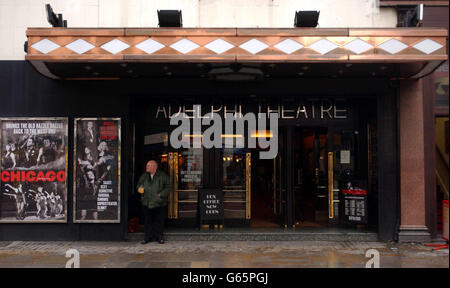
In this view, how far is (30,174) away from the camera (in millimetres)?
9430

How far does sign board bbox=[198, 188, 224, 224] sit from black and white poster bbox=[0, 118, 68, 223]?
3302 mm

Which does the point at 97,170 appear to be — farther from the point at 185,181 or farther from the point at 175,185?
the point at 185,181

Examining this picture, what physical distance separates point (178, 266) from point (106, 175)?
3.21m

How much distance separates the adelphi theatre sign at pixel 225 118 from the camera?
1026 cm

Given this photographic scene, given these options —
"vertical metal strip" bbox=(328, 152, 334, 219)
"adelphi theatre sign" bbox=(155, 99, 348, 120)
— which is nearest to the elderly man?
"adelphi theatre sign" bbox=(155, 99, 348, 120)

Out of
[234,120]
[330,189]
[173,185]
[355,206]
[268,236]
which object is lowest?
[268,236]

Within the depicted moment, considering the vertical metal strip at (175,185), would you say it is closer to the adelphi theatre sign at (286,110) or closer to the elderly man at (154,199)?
the elderly man at (154,199)

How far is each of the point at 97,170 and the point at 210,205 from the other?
2.92 meters

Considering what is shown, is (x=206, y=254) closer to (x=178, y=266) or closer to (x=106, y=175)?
(x=178, y=266)

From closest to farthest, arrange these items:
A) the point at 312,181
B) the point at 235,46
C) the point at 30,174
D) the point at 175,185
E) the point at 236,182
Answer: the point at 235,46, the point at 30,174, the point at 175,185, the point at 236,182, the point at 312,181

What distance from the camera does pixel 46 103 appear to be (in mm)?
9508

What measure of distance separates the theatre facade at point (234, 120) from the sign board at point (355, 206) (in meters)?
0.03

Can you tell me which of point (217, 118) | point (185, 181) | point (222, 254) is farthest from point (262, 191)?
point (222, 254)

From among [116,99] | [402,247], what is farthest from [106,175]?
[402,247]
